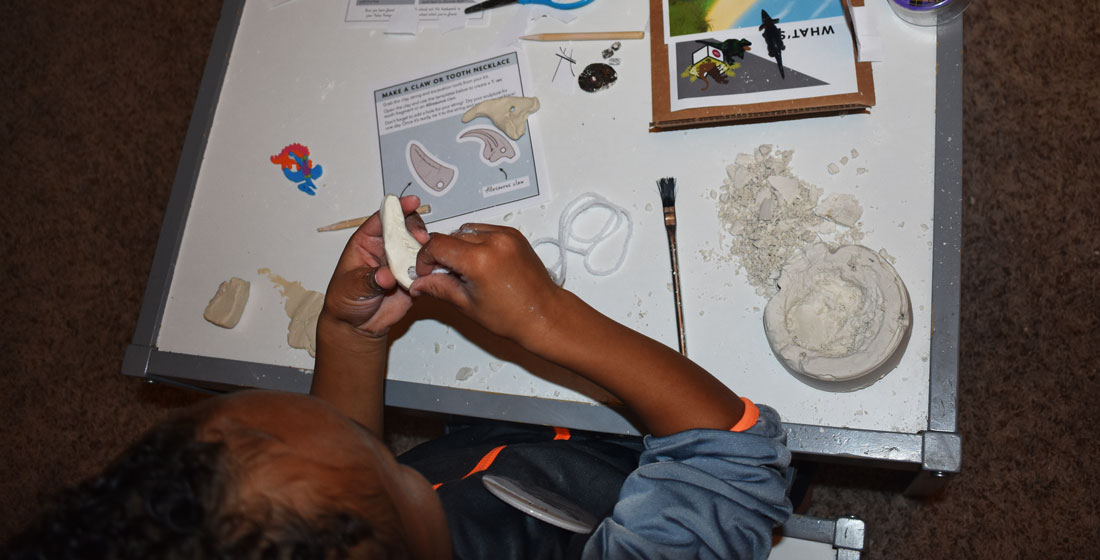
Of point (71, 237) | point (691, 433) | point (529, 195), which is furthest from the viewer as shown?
point (71, 237)

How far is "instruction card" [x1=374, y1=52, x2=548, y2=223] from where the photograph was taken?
1.02 metres

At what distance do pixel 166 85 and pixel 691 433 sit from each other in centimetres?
170

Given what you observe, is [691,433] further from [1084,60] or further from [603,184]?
[1084,60]

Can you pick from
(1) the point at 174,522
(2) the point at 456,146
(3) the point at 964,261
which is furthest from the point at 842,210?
(1) the point at 174,522

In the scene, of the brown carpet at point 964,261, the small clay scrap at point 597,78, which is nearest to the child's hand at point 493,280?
the small clay scrap at point 597,78

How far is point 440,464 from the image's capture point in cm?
92

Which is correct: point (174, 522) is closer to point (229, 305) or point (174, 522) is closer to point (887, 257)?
point (229, 305)

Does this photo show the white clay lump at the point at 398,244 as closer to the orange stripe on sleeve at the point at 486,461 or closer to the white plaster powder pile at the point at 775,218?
the orange stripe on sleeve at the point at 486,461

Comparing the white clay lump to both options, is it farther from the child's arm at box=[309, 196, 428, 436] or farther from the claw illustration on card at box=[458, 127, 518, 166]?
the claw illustration on card at box=[458, 127, 518, 166]

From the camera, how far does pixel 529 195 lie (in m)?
1.01

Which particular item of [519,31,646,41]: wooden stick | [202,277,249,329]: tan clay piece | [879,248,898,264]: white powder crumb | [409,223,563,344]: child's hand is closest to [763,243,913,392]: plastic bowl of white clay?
[879,248,898,264]: white powder crumb

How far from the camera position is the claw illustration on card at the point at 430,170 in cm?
105

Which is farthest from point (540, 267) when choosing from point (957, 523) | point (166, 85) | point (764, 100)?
point (166, 85)

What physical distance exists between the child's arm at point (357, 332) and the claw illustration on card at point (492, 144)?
21cm
